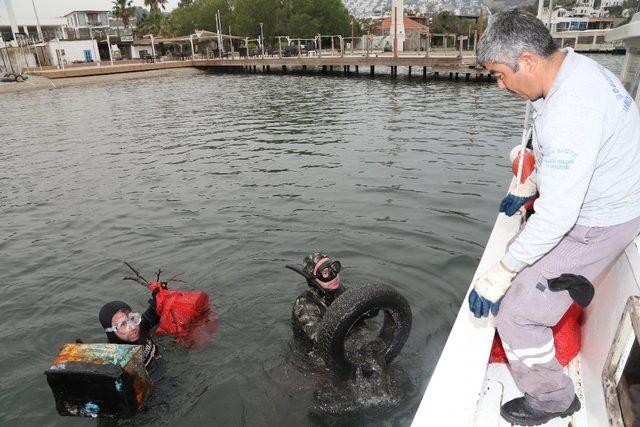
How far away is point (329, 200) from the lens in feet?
33.0

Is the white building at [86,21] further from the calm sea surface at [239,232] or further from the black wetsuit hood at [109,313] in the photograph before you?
the black wetsuit hood at [109,313]

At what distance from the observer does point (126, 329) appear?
14.6 ft

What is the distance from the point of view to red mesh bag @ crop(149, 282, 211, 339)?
17.2 feet

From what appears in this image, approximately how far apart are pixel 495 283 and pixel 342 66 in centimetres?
5545

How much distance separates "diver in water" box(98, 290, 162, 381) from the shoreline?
150 feet

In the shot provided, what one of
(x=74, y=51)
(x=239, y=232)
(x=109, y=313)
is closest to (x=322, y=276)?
(x=109, y=313)

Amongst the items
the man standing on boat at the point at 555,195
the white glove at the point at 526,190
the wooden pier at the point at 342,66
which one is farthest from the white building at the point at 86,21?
the man standing on boat at the point at 555,195

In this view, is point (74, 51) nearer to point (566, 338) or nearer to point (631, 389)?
point (566, 338)

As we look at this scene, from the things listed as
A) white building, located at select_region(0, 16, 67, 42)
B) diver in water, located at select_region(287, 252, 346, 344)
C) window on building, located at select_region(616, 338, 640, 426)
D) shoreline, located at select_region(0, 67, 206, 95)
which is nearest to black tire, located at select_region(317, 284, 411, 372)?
diver in water, located at select_region(287, 252, 346, 344)

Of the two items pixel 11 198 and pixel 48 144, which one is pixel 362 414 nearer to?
pixel 11 198

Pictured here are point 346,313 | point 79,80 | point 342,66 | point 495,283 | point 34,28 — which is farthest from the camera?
point 34,28

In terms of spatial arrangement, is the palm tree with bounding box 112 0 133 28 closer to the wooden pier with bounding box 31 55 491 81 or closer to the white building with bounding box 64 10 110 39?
the white building with bounding box 64 10 110 39

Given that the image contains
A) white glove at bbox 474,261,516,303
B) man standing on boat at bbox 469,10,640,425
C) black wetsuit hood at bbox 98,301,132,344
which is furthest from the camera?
black wetsuit hood at bbox 98,301,132,344

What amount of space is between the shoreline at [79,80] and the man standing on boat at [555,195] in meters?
49.0
